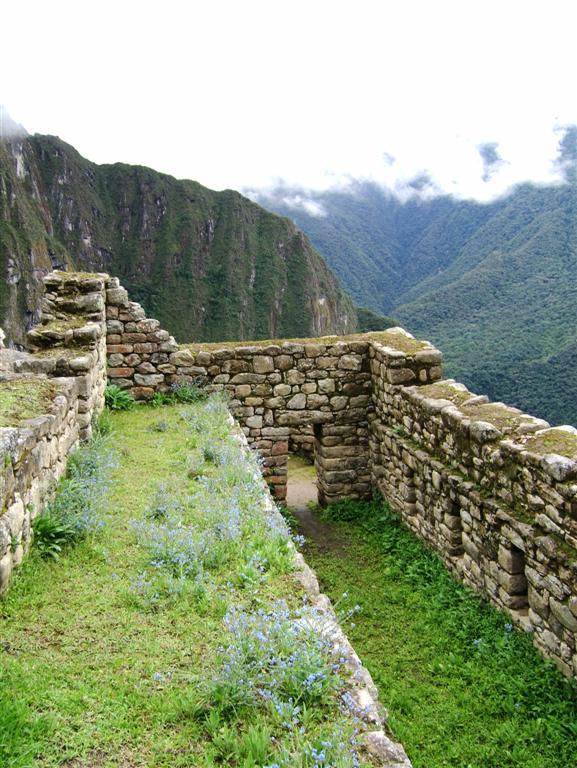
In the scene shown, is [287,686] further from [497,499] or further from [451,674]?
[497,499]

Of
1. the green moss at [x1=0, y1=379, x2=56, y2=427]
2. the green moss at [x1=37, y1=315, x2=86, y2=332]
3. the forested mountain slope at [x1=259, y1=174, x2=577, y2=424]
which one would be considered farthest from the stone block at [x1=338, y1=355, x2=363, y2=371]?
the forested mountain slope at [x1=259, y1=174, x2=577, y2=424]

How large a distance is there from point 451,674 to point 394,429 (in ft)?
12.7

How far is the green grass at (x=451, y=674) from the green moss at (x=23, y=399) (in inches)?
142

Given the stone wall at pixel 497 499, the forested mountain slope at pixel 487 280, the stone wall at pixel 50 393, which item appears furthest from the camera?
the forested mountain slope at pixel 487 280

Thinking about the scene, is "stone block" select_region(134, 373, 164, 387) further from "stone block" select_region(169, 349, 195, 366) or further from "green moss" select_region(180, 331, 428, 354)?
"green moss" select_region(180, 331, 428, 354)

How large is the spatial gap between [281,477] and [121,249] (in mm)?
163603

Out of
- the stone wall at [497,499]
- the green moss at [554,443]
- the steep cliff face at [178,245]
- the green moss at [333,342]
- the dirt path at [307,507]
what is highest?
the steep cliff face at [178,245]

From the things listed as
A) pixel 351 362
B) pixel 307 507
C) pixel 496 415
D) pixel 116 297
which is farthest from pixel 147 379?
pixel 496 415

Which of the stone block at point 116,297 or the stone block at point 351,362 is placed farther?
the stone block at point 351,362

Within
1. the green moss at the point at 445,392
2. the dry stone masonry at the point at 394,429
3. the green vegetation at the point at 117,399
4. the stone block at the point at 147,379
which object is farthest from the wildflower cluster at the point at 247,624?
the stone block at the point at 147,379

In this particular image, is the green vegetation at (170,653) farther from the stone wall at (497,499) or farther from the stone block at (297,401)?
the stone block at (297,401)

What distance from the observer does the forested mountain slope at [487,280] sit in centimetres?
6425

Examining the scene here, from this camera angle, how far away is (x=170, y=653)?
308 cm

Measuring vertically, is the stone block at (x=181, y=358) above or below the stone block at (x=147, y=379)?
above
